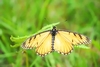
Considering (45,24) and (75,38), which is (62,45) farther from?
(45,24)

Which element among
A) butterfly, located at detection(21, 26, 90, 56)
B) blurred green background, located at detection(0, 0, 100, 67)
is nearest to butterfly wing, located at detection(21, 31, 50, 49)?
butterfly, located at detection(21, 26, 90, 56)

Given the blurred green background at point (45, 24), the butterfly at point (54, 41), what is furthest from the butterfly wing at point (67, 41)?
the blurred green background at point (45, 24)

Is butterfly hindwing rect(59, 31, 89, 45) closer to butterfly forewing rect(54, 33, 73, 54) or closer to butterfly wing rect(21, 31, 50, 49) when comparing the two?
butterfly forewing rect(54, 33, 73, 54)

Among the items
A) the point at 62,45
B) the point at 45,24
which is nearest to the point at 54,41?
the point at 62,45

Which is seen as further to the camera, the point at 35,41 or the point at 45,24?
the point at 45,24

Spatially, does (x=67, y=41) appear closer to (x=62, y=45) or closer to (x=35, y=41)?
(x=62, y=45)

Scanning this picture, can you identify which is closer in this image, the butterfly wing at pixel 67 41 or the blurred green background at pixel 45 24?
the butterfly wing at pixel 67 41

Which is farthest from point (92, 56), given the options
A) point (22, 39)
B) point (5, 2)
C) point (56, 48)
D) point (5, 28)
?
point (5, 2)

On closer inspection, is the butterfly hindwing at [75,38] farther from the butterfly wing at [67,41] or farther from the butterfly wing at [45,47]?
the butterfly wing at [45,47]

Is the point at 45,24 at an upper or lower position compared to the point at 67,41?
upper
